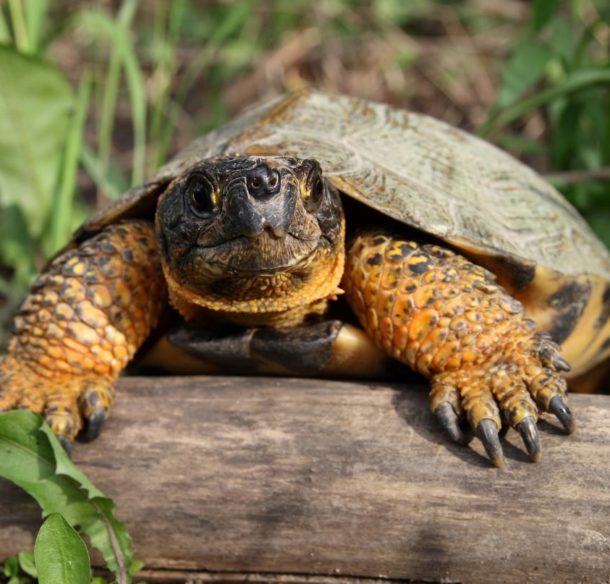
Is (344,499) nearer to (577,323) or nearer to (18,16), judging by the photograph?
(577,323)

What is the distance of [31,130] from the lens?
12.1 ft

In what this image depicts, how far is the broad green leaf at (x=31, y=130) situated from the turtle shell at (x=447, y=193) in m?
0.97

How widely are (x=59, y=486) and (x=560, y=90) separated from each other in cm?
273

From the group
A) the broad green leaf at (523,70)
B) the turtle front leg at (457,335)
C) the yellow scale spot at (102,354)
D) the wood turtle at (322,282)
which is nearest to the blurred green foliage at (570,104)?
the broad green leaf at (523,70)

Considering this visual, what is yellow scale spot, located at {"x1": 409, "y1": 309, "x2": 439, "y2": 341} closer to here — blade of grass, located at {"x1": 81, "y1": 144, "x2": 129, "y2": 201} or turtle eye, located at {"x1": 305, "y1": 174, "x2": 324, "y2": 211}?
turtle eye, located at {"x1": 305, "y1": 174, "x2": 324, "y2": 211}

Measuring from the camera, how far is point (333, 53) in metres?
6.35

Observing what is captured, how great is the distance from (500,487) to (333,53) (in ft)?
16.2

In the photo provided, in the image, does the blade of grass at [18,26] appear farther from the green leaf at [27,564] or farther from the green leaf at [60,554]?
the green leaf at [60,554]

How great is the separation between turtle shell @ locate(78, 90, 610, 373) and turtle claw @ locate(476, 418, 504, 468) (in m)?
0.56

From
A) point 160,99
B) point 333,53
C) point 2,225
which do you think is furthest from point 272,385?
point 333,53

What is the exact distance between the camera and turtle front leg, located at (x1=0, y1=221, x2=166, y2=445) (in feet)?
7.54

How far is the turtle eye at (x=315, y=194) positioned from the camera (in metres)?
2.13

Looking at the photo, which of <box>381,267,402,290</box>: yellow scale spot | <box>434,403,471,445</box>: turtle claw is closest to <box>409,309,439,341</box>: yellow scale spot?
<box>381,267,402,290</box>: yellow scale spot

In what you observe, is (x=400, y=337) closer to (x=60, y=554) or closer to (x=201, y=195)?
(x=201, y=195)
